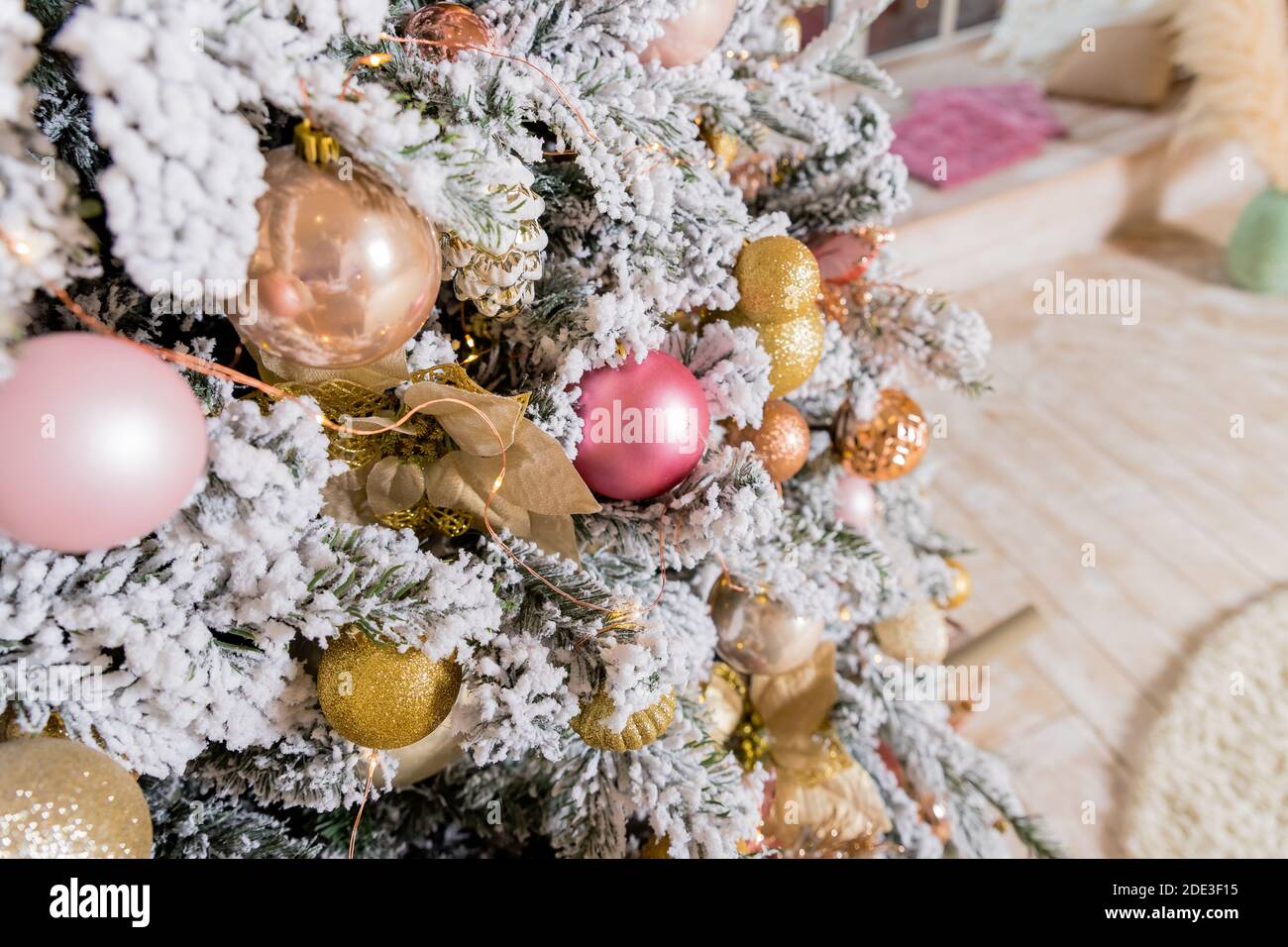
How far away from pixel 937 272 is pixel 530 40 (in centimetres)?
157

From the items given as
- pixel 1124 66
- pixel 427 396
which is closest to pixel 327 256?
pixel 427 396

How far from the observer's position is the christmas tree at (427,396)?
0.29 metres

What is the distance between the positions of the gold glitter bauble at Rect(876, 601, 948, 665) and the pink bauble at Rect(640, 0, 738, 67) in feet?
1.69

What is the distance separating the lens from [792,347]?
53 cm

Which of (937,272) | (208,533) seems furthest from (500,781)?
(937,272)

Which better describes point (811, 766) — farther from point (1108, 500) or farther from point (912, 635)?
point (1108, 500)

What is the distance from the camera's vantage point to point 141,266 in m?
0.27

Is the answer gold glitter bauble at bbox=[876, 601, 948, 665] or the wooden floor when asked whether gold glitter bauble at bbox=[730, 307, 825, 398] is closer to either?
gold glitter bauble at bbox=[876, 601, 948, 665]

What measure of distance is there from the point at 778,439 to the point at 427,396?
0.26 metres

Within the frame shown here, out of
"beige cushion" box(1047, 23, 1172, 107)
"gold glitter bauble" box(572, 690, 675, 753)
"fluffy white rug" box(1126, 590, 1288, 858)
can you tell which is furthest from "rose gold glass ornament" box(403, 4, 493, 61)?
"beige cushion" box(1047, 23, 1172, 107)

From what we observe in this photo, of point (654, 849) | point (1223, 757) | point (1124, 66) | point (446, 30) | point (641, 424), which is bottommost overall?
point (1223, 757)

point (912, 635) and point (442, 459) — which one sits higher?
point (442, 459)

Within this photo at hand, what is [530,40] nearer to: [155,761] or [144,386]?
[144,386]

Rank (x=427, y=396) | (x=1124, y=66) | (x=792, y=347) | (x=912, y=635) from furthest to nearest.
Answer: (x=1124, y=66)
(x=912, y=635)
(x=792, y=347)
(x=427, y=396)
